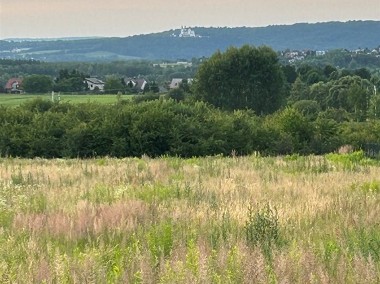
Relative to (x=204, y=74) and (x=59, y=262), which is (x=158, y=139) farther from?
(x=204, y=74)

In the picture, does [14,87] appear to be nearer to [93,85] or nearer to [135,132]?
[93,85]

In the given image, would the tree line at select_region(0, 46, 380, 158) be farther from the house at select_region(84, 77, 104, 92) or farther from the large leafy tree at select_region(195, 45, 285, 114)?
the house at select_region(84, 77, 104, 92)

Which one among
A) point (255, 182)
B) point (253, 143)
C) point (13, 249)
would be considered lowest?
point (253, 143)

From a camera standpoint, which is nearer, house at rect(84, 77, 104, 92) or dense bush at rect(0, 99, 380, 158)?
dense bush at rect(0, 99, 380, 158)

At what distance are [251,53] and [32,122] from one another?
5235 centimetres

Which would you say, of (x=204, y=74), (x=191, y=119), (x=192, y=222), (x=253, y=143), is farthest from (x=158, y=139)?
(x=204, y=74)

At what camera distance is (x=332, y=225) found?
850cm

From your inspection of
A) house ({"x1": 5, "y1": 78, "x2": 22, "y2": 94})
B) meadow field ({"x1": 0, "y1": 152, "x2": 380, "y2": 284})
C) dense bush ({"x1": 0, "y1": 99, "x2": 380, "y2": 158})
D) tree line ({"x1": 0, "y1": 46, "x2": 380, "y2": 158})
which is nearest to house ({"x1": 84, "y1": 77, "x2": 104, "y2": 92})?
house ({"x1": 5, "y1": 78, "x2": 22, "y2": 94})

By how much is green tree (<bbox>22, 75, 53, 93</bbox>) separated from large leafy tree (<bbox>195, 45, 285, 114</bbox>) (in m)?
44.5

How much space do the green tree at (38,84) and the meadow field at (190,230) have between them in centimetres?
11181

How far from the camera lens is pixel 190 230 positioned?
8.11 meters

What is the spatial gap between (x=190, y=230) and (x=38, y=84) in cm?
12102

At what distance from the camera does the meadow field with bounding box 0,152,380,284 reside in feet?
19.3

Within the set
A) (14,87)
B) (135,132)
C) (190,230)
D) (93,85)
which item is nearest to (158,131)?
(135,132)
